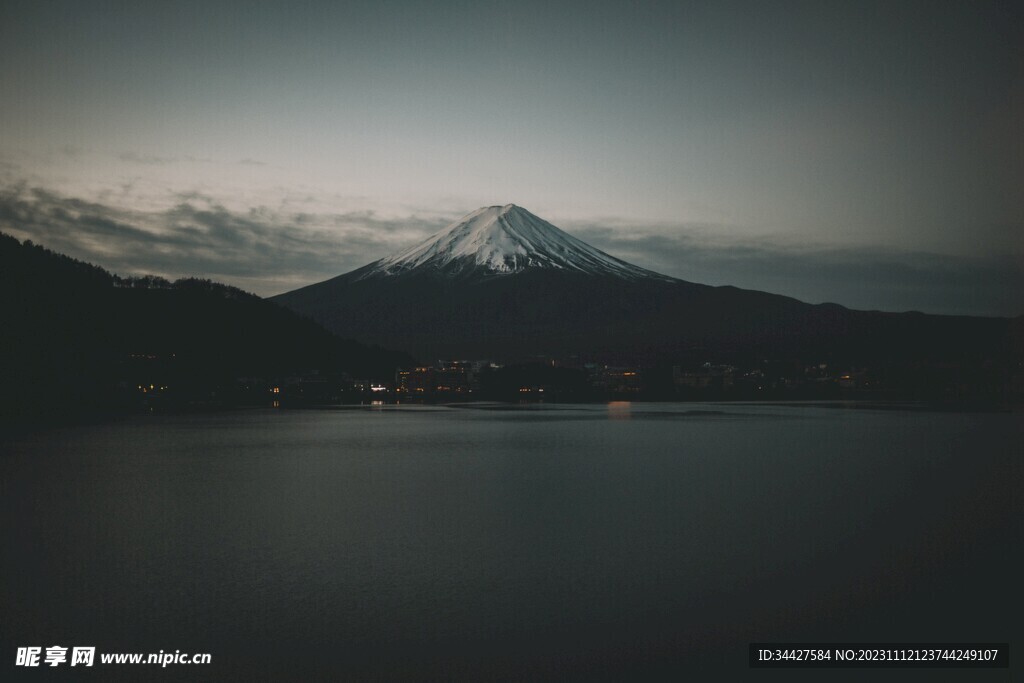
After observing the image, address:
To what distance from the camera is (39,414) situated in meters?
39.0

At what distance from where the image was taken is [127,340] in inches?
2254

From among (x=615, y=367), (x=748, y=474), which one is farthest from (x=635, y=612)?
(x=615, y=367)

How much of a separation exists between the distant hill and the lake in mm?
27603

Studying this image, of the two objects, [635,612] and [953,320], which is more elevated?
[953,320]

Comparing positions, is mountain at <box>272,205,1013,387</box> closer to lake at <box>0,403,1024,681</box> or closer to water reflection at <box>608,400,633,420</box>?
water reflection at <box>608,400,633,420</box>

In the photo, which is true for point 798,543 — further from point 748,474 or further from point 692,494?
point 748,474

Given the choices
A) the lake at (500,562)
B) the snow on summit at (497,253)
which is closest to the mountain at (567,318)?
the snow on summit at (497,253)

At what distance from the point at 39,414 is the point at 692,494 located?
1420 inches

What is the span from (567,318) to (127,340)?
232 ft

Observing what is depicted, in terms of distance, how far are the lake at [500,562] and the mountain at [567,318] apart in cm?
8509

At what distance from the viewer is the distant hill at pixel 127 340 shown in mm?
43281

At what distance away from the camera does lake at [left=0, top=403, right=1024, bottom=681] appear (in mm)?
6453

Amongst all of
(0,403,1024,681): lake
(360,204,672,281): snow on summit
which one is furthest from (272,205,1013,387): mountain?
(0,403,1024,681): lake

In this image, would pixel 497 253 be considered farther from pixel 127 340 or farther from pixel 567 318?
pixel 127 340
